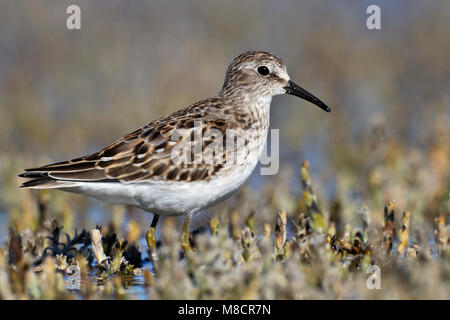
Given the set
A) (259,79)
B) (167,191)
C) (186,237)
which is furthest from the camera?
(259,79)

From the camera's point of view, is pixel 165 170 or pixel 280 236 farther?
pixel 165 170

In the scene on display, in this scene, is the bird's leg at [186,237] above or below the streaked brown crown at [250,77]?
below

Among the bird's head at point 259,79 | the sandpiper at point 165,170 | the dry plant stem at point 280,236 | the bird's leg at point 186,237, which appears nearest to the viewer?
the dry plant stem at point 280,236

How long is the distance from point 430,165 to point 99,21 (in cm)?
799

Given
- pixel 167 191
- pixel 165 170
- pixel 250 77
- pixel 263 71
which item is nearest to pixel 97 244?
pixel 167 191

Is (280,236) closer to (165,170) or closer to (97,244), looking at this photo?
(165,170)

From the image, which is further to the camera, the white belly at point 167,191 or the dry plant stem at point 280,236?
the white belly at point 167,191

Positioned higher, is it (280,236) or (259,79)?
(259,79)

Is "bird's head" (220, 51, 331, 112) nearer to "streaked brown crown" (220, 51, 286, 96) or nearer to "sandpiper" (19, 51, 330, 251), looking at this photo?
"streaked brown crown" (220, 51, 286, 96)

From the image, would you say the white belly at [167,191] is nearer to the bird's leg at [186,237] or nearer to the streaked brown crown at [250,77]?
the bird's leg at [186,237]

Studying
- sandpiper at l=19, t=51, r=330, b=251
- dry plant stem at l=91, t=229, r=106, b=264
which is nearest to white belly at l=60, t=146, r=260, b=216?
sandpiper at l=19, t=51, r=330, b=251

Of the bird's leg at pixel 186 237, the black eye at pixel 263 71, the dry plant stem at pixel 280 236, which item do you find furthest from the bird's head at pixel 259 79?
the dry plant stem at pixel 280 236

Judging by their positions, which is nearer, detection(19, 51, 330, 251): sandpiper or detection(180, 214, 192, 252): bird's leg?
detection(19, 51, 330, 251): sandpiper

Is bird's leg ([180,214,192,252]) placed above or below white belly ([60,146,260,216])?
below
